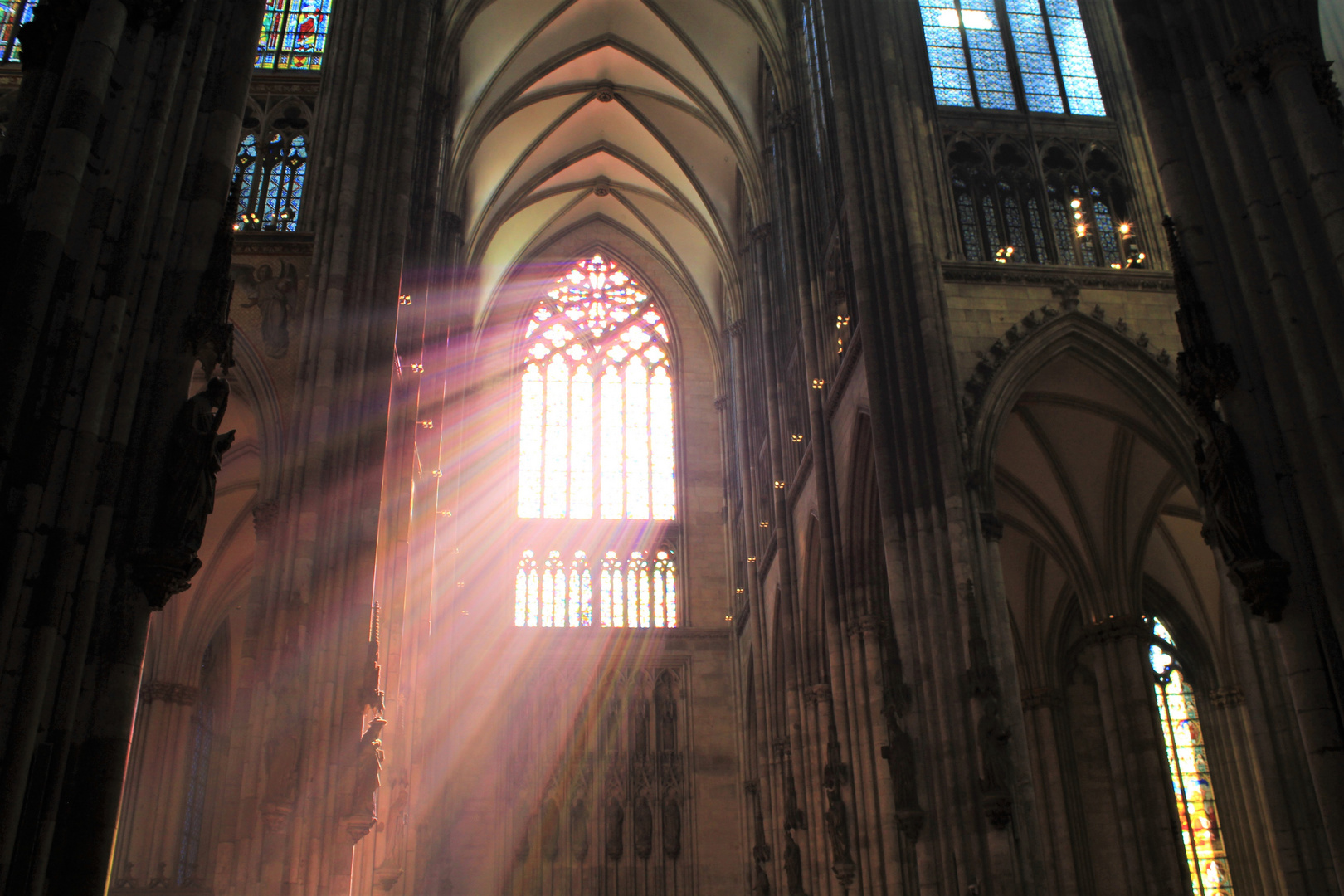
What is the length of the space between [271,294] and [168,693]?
10491 mm

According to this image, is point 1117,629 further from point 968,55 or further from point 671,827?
point 671,827

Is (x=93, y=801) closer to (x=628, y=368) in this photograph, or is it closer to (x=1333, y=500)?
(x=1333, y=500)

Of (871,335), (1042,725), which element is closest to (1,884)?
(871,335)

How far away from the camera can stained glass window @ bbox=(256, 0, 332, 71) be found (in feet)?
61.1

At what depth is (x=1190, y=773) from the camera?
23781mm

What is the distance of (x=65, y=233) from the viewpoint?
22.2 feet

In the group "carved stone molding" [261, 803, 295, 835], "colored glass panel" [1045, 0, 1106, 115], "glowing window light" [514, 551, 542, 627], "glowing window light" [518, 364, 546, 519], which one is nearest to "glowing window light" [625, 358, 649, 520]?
"glowing window light" [518, 364, 546, 519]

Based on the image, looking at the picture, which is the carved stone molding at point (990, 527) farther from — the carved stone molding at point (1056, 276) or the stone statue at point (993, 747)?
the carved stone molding at point (1056, 276)

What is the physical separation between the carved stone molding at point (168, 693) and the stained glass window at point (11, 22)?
38.6ft

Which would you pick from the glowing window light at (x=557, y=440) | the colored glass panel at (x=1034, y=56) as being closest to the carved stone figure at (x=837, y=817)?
the colored glass panel at (x=1034, y=56)

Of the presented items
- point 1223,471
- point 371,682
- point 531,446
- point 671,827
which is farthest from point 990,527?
point 531,446

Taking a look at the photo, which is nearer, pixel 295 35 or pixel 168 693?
pixel 295 35

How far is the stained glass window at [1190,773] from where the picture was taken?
22.9m

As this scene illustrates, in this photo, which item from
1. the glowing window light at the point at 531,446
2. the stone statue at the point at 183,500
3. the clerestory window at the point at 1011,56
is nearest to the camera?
the stone statue at the point at 183,500
